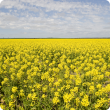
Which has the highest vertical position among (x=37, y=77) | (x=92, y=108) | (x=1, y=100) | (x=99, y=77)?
(x=99, y=77)

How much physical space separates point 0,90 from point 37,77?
2112 millimetres

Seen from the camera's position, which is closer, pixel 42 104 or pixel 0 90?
pixel 42 104

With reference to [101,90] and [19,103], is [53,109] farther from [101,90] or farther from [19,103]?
[101,90]

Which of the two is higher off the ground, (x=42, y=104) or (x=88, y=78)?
(x=88, y=78)

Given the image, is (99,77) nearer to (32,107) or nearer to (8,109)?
(32,107)

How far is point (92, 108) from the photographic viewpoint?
3.78 metres

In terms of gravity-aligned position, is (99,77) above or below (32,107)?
above

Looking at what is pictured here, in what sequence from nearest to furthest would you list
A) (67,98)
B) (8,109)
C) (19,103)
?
(67,98) < (8,109) < (19,103)

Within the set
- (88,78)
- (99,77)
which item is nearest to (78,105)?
(99,77)

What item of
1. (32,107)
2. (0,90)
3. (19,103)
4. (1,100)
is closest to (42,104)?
(32,107)

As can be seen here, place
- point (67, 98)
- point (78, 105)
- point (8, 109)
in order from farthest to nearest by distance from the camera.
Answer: point (8, 109), point (78, 105), point (67, 98)

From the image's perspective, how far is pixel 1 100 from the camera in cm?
503

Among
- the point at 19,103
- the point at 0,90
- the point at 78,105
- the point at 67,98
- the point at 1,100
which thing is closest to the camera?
the point at 67,98

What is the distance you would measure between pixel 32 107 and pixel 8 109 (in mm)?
990
